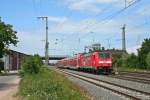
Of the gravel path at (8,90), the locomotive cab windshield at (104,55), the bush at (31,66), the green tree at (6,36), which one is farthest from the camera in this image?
the green tree at (6,36)

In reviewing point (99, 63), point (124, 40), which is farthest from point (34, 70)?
point (124, 40)

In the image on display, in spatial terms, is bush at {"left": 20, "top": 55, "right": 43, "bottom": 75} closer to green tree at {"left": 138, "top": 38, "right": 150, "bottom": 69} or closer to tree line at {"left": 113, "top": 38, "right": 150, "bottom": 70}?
tree line at {"left": 113, "top": 38, "right": 150, "bottom": 70}

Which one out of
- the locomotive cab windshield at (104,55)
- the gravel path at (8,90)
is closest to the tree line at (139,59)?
the locomotive cab windshield at (104,55)

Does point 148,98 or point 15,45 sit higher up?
point 15,45

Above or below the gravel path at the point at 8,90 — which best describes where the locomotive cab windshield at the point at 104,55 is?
above

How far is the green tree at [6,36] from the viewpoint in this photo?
70812mm

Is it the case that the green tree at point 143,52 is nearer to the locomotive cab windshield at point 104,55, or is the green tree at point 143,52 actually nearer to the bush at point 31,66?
the locomotive cab windshield at point 104,55

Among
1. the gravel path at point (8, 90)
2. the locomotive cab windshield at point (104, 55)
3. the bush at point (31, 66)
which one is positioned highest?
the locomotive cab windshield at point (104, 55)

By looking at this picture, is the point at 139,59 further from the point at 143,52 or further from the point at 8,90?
the point at 8,90

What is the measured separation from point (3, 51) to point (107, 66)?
70.2 feet

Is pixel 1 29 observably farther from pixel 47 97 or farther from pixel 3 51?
pixel 47 97

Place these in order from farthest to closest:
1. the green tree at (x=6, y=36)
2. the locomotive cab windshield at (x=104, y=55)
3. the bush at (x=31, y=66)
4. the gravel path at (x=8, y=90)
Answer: the green tree at (x=6, y=36), the locomotive cab windshield at (x=104, y=55), the bush at (x=31, y=66), the gravel path at (x=8, y=90)

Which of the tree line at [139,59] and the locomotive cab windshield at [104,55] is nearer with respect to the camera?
the locomotive cab windshield at [104,55]

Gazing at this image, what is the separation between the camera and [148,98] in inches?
871
